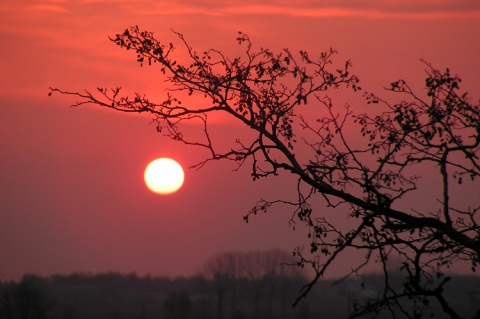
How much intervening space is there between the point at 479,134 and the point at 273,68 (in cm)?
319

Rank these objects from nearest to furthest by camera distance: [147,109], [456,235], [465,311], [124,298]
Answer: [456,235]
[147,109]
[465,311]
[124,298]

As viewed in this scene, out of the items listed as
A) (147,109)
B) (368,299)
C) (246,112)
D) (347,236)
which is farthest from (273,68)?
(368,299)

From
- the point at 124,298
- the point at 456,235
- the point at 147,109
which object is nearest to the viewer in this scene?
the point at 456,235

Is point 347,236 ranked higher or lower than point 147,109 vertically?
lower

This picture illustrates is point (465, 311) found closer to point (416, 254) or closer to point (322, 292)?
point (322, 292)

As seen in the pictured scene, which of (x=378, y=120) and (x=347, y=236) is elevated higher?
(x=378, y=120)

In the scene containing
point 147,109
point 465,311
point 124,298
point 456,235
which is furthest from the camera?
point 124,298

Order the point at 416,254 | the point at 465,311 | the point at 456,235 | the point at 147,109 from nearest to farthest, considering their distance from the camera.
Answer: the point at 416,254 < the point at 456,235 < the point at 147,109 < the point at 465,311

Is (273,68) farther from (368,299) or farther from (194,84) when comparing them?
(368,299)

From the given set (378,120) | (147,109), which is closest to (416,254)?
(378,120)

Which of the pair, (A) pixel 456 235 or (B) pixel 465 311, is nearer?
(A) pixel 456 235

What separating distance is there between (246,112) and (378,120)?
204cm

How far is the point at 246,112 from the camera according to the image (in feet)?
47.0

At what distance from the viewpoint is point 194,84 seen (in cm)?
1444
